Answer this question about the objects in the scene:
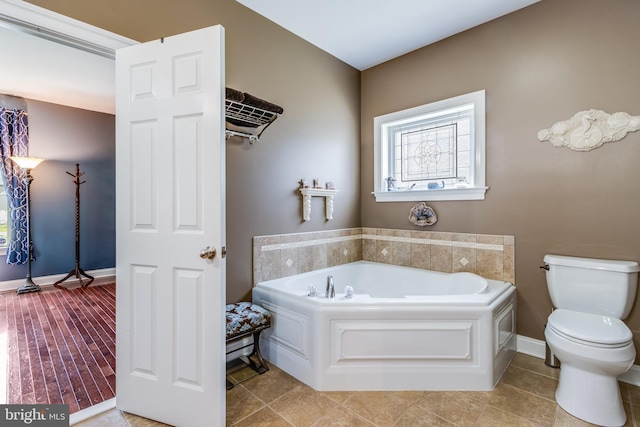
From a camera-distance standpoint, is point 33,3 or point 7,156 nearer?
point 33,3

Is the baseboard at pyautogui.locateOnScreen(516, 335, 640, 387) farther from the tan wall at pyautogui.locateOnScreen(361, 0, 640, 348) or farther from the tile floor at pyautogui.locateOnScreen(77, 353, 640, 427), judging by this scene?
the tile floor at pyautogui.locateOnScreen(77, 353, 640, 427)

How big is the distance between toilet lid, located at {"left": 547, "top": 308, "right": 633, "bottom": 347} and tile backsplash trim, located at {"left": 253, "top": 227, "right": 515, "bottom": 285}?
2.02 ft

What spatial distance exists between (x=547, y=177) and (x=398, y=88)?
1626 mm

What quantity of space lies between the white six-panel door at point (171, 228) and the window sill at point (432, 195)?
6.92 ft

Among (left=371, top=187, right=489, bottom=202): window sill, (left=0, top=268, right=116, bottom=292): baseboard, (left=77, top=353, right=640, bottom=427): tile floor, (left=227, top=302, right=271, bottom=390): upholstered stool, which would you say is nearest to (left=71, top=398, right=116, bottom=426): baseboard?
(left=77, top=353, right=640, bottom=427): tile floor

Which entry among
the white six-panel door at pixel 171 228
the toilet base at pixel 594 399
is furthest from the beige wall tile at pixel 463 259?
the white six-panel door at pixel 171 228

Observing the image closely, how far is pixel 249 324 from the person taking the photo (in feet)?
6.61

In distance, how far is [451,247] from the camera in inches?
109

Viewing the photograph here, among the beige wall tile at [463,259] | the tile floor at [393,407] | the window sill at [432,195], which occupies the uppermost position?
the window sill at [432,195]

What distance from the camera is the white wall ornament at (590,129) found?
6.51 feet

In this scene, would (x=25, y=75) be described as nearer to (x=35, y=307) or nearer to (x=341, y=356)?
(x=35, y=307)

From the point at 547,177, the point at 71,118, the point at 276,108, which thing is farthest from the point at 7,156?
the point at 547,177

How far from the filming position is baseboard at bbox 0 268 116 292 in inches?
158

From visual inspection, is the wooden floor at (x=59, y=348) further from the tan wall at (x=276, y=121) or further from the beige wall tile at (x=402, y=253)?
the beige wall tile at (x=402, y=253)
